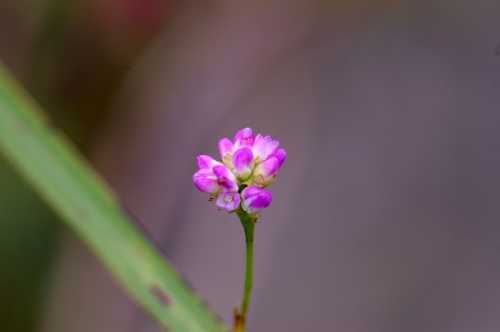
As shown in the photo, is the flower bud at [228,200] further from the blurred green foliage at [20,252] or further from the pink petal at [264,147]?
the blurred green foliage at [20,252]

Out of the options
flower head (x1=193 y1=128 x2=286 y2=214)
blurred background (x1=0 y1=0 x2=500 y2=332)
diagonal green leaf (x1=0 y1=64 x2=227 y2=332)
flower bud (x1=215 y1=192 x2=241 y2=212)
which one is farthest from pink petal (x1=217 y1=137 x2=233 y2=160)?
blurred background (x1=0 y1=0 x2=500 y2=332)

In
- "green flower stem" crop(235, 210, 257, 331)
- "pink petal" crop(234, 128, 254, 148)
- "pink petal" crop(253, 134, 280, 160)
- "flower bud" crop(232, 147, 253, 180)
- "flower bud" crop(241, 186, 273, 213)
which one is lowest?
"green flower stem" crop(235, 210, 257, 331)

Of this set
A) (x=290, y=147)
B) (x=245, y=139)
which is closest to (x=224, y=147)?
(x=245, y=139)

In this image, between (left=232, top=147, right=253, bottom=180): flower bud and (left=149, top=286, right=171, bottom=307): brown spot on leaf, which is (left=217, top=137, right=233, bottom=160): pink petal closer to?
(left=232, top=147, right=253, bottom=180): flower bud

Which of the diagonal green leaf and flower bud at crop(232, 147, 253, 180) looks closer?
flower bud at crop(232, 147, 253, 180)

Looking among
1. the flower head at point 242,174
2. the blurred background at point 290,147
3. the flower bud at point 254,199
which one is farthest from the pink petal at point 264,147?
the blurred background at point 290,147
